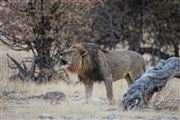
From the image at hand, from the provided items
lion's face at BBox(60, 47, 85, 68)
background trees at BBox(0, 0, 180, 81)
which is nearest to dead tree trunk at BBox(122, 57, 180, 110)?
lion's face at BBox(60, 47, 85, 68)

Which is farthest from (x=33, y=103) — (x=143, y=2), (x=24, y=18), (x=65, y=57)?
(x=143, y=2)

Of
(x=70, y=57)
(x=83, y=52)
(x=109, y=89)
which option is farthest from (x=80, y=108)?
(x=83, y=52)

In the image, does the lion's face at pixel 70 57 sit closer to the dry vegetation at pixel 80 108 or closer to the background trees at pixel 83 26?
the dry vegetation at pixel 80 108

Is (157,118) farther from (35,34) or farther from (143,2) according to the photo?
(143,2)

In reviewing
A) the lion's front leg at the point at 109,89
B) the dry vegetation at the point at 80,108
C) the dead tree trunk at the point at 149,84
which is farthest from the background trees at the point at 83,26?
the dead tree trunk at the point at 149,84

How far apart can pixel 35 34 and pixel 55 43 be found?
722 millimetres

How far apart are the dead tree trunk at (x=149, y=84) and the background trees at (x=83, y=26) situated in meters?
6.38

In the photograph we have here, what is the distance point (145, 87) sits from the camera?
12664mm

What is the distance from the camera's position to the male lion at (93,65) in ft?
45.7

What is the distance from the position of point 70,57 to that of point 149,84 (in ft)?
7.18

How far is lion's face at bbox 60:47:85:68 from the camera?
45.1 feet

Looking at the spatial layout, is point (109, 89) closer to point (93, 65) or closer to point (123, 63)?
point (93, 65)

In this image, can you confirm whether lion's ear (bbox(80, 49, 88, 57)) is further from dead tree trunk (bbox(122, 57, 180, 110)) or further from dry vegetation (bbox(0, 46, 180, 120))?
dead tree trunk (bbox(122, 57, 180, 110))

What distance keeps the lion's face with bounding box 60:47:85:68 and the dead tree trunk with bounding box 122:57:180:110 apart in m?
1.80
